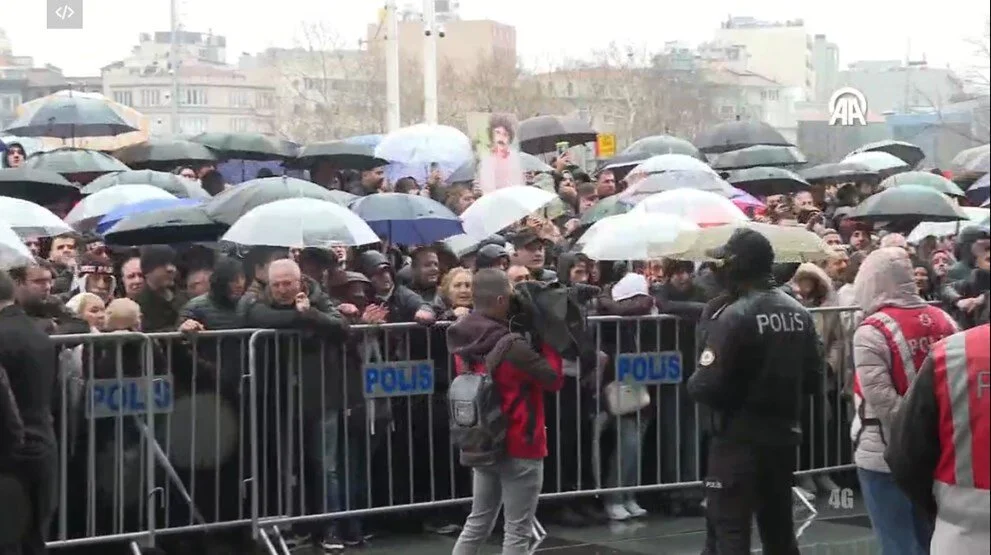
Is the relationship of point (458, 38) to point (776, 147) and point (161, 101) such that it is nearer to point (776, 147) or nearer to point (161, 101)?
→ point (161, 101)

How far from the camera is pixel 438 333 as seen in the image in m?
10.3

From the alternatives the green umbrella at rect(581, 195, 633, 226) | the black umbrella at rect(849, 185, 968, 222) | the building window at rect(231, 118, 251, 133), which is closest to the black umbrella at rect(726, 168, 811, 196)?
the black umbrella at rect(849, 185, 968, 222)

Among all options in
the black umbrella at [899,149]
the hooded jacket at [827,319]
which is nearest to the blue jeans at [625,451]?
the hooded jacket at [827,319]

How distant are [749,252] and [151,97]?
138281 millimetres

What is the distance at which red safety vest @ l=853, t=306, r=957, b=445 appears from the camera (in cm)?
752

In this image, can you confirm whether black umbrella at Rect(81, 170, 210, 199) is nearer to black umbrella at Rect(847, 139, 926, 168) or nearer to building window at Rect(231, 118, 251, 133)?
black umbrella at Rect(847, 139, 926, 168)

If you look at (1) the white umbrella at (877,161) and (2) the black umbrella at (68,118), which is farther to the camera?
(1) the white umbrella at (877,161)

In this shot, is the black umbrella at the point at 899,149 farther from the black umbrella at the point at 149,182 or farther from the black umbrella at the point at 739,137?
the black umbrella at the point at 149,182

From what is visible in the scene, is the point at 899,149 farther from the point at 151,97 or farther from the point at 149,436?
the point at 151,97

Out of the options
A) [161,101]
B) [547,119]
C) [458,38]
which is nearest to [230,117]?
[161,101]

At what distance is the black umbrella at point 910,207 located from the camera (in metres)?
15.1

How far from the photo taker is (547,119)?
21.2 meters

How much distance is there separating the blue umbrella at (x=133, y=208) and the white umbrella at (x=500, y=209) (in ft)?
7.00

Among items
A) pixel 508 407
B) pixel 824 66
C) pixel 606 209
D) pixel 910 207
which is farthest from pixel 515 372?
pixel 824 66
